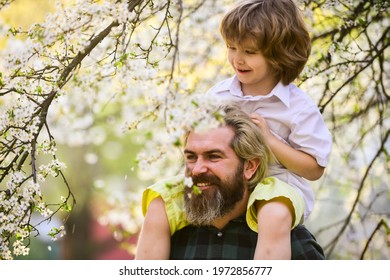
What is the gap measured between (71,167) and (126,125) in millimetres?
11007

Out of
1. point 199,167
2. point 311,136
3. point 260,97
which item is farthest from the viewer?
point 260,97

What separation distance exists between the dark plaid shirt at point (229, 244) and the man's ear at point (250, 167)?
0.70 feet

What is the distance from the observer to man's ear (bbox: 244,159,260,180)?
10.3ft

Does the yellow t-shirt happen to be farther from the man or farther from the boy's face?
the boy's face

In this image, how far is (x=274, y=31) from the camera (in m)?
3.23

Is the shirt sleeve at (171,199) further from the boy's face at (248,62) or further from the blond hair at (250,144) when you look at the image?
the boy's face at (248,62)

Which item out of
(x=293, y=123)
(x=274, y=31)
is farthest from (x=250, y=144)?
(x=274, y=31)

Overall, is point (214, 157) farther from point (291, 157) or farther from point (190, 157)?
point (291, 157)

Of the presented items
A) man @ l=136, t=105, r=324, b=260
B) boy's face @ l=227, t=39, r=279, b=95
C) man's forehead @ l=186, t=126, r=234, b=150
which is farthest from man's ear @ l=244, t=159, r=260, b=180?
boy's face @ l=227, t=39, r=279, b=95

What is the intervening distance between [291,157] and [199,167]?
0.41 metres

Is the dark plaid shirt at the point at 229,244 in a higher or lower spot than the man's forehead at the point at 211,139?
lower

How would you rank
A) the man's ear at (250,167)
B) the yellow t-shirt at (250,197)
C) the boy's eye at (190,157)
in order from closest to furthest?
1. the yellow t-shirt at (250,197)
2. the boy's eye at (190,157)
3. the man's ear at (250,167)

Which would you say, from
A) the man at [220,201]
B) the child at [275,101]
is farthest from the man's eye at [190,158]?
the child at [275,101]

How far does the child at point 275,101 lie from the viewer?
3.08 meters
